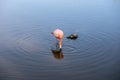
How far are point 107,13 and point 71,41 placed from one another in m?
5.36

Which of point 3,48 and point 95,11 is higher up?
point 95,11

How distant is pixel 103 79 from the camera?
8641 millimetres

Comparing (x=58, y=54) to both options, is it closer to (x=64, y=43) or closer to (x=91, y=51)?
(x=64, y=43)

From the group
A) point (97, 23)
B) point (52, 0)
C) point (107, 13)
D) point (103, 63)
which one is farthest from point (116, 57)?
point (52, 0)

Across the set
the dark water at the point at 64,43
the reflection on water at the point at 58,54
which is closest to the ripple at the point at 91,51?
the dark water at the point at 64,43

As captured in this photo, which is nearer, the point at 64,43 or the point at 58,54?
the point at 58,54

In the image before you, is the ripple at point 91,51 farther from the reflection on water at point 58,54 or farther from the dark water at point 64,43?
the reflection on water at point 58,54

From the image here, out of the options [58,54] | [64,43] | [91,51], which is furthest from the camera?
[64,43]

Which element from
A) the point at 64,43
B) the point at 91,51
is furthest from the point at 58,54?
the point at 91,51

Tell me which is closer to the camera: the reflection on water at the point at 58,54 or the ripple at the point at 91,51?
the ripple at the point at 91,51

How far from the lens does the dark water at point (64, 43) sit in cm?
902

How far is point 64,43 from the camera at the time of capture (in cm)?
1119

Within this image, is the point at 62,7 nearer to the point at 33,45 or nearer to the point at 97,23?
the point at 97,23

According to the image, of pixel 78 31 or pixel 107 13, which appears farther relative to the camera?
pixel 107 13
